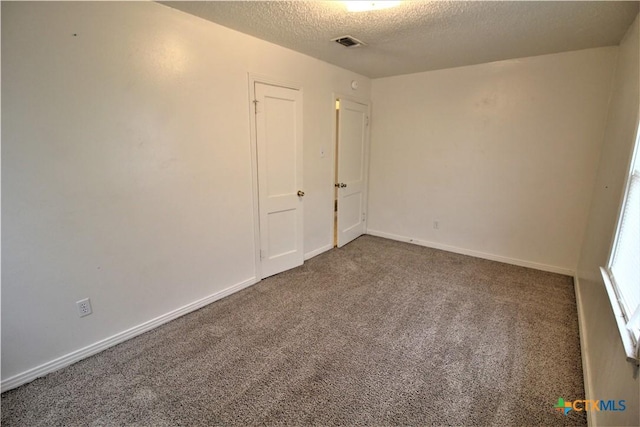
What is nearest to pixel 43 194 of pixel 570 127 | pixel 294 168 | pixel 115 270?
pixel 115 270

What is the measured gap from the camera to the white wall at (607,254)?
128cm

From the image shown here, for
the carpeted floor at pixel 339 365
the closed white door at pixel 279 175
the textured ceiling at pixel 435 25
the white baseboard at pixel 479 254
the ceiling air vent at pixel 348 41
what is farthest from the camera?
the white baseboard at pixel 479 254

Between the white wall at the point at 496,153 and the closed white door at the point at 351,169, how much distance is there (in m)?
0.26

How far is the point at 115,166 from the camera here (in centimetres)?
204

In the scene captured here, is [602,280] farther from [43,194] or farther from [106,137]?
[43,194]

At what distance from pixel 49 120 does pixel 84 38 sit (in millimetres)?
550

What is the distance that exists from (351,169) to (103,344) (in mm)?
3360

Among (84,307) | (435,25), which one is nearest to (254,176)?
(84,307)

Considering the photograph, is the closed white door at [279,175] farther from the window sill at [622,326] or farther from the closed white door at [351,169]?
the window sill at [622,326]

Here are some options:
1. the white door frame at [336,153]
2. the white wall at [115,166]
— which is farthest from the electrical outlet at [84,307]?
the white door frame at [336,153]

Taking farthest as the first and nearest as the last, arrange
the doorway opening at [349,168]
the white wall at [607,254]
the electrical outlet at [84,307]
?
the doorway opening at [349,168] < the electrical outlet at [84,307] < the white wall at [607,254]

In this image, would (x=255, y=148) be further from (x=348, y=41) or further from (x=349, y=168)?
(x=349, y=168)

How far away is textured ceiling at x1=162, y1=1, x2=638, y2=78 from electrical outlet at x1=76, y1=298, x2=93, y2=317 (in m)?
2.17

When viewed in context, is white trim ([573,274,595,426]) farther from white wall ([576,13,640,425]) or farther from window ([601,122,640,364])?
window ([601,122,640,364])
